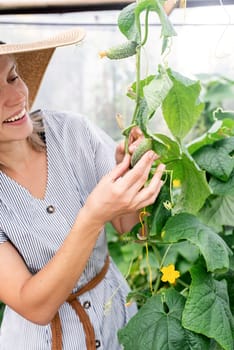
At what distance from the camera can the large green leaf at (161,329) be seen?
983 millimetres

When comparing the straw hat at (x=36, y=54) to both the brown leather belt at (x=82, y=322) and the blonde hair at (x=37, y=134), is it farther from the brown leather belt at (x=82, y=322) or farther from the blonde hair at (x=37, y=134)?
the brown leather belt at (x=82, y=322)

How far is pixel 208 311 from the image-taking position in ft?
3.15

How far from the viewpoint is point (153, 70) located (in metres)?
1.83

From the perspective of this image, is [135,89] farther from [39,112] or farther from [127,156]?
[39,112]

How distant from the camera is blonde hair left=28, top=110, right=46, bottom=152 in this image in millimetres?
1197

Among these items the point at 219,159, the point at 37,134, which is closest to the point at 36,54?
the point at 37,134

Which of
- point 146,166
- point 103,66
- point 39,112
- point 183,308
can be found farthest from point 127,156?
point 103,66

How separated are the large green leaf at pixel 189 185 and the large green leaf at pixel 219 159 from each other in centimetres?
7

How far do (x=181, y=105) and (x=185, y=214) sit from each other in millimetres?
185

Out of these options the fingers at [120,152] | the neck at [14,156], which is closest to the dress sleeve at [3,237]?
the neck at [14,156]

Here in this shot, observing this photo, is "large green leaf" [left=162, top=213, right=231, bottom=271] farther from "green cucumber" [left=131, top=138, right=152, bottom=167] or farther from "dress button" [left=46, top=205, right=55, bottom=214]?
"dress button" [left=46, top=205, right=55, bottom=214]

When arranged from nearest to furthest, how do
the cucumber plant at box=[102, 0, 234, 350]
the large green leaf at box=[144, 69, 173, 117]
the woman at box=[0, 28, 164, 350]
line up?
the large green leaf at box=[144, 69, 173, 117] → the cucumber plant at box=[102, 0, 234, 350] → the woman at box=[0, 28, 164, 350]

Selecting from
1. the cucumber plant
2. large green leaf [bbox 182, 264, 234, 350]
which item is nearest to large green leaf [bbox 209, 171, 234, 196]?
the cucumber plant

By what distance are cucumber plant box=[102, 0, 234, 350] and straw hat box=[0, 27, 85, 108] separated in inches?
4.6
